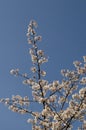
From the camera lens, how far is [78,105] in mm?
12508

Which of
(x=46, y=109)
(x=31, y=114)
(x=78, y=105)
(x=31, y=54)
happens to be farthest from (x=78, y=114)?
(x=31, y=54)


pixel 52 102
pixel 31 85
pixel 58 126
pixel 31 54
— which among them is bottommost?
pixel 58 126

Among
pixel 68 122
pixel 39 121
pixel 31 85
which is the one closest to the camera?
pixel 68 122

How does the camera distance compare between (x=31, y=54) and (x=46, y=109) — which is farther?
(x=31, y=54)

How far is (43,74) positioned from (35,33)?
1865 mm

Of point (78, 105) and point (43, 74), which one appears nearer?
point (78, 105)

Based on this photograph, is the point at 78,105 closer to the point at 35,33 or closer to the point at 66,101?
the point at 66,101

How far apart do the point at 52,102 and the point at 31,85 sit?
4.02ft

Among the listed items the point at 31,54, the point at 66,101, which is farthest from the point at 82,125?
the point at 31,54

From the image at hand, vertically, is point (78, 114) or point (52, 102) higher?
point (52, 102)

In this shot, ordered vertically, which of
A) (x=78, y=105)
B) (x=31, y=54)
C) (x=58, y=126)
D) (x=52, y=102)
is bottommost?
(x=58, y=126)

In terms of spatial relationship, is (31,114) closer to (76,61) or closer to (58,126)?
(58,126)

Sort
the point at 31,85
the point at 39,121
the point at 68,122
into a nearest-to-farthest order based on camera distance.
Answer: the point at 68,122, the point at 39,121, the point at 31,85

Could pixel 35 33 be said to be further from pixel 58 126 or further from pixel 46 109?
pixel 58 126
